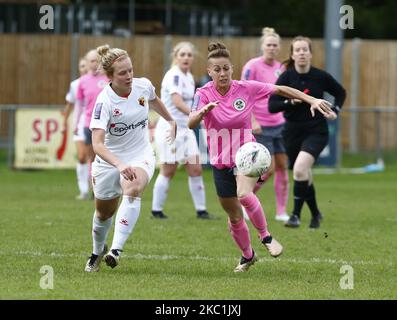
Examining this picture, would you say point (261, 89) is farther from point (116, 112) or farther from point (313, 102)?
point (116, 112)

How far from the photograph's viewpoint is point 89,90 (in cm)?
1560

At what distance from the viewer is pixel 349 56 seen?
27641 millimetres

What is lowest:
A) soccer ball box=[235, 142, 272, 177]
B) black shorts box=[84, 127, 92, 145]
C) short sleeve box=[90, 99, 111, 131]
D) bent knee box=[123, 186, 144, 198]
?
bent knee box=[123, 186, 144, 198]

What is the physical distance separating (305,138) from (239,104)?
343cm

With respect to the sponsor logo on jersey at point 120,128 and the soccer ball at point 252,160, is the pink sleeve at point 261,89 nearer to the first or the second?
the soccer ball at point 252,160

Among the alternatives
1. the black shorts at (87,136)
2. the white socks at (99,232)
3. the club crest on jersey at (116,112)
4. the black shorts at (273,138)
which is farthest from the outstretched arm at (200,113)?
the black shorts at (87,136)

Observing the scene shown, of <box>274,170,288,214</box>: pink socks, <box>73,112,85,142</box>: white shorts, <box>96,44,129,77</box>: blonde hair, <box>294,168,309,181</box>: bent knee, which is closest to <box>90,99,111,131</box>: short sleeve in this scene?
<box>96,44,129,77</box>: blonde hair

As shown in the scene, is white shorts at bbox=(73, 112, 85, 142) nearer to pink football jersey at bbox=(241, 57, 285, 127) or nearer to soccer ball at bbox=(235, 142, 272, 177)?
pink football jersey at bbox=(241, 57, 285, 127)

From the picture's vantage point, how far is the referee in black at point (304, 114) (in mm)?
12391

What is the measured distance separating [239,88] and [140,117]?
84cm

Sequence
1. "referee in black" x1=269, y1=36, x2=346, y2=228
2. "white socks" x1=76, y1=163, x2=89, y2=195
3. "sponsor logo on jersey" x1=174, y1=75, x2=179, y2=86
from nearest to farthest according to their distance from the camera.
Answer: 1. "referee in black" x1=269, y1=36, x2=346, y2=228
2. "sponsor logo on jersey" x1=174, y1=75, x2=179, y2=86
3. "white socks" x1=76, y1=163, x2=89, y2=195

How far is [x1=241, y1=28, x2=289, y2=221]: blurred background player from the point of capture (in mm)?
13484
